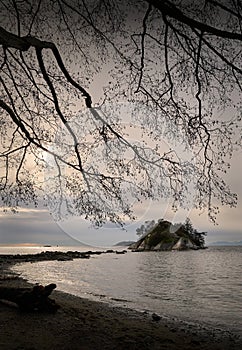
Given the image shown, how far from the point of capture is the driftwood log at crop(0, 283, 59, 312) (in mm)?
7285

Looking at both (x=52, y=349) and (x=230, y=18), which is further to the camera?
(x=230, y=18)

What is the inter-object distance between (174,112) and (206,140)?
83cm

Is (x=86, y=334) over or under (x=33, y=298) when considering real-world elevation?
under

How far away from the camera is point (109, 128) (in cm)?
759

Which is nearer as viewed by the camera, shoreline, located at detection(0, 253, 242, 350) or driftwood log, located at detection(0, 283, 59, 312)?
A: shoreline, located at detection(0, 253, 242, 350)

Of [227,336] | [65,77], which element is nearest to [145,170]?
[65,77]

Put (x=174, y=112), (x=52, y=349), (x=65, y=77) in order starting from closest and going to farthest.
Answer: (x=52, y=349) < (x=174, y=112) < (x=65, y=77)

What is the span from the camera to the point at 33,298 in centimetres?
743

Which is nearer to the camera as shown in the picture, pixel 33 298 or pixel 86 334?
pixel 86 334

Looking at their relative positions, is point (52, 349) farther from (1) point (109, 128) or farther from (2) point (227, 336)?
(2) point (227, 336)

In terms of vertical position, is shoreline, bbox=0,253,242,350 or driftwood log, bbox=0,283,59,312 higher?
driftwood log, bbox=0,283,59,312

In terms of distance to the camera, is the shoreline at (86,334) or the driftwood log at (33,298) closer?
the shoreline at (86,334)

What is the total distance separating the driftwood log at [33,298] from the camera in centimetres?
729

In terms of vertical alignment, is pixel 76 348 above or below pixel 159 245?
below
